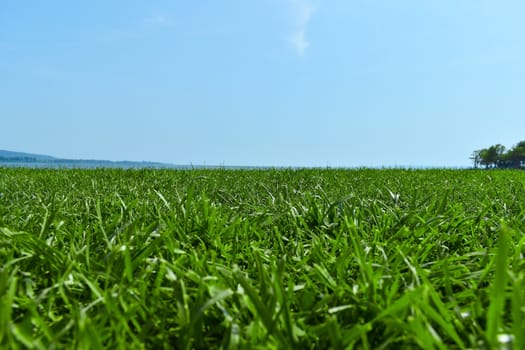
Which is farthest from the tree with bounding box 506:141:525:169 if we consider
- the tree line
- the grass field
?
the grass field

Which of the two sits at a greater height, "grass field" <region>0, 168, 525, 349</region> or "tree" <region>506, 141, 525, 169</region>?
"tree" <region>506, 141, 525, 169</region>

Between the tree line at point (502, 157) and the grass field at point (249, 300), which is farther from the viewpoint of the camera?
the tree line at point (502, 157)

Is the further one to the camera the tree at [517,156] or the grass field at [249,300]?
the tree at [517,156]

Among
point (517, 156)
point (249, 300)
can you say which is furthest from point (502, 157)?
point (249, 300)

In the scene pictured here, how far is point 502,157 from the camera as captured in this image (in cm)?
11300

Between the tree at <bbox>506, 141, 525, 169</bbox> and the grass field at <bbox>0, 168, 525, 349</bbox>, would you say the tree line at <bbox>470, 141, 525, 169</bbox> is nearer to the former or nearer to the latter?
the tree at <bbox>506, 141, 525, 169</bbox>

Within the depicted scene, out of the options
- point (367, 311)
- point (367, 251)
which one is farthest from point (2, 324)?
point (367, 251)

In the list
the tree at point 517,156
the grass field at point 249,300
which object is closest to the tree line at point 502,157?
the tree at point 517,156

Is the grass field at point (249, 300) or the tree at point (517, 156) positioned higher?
the tree at point (517, 156)

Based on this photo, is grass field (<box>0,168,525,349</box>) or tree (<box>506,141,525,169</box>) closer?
grass field (<box>0,168,525,349</box>)

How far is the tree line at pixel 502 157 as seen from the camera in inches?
4279

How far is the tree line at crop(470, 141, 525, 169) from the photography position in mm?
108688

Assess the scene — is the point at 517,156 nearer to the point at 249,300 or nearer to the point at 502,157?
the point at 502,157

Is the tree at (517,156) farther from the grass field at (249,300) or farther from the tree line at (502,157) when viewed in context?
the grass field at (249,300)
